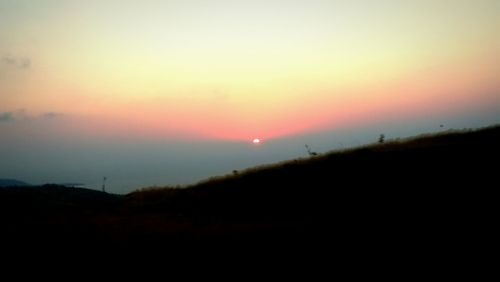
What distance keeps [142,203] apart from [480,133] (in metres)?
20.0

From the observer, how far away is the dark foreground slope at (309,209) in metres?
12.9

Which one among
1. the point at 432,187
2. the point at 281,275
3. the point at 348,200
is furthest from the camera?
the point at 348,200

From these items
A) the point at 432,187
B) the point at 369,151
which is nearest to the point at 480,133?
the point at 369,151

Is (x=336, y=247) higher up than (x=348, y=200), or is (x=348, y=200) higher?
(x=348, y=200)

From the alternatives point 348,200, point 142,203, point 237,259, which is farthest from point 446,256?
point 142,203

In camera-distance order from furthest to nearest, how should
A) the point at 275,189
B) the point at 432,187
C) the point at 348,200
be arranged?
the point at 275,189, the point at 348,200, the point at 432,187

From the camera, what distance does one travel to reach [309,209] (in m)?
19.1

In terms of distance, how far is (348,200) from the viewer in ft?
62.3

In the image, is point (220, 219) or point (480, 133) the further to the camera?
point (480, 133)

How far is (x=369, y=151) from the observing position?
23422 mm

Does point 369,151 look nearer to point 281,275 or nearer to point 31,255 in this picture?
point 281,275

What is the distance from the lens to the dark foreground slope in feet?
42.3

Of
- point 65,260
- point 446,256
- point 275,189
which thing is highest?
point 275,189

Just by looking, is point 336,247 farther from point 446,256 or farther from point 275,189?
point 275,189
